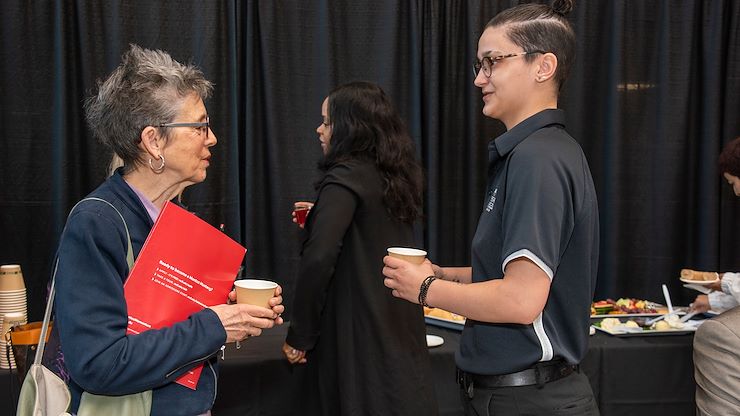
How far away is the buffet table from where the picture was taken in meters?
2.29

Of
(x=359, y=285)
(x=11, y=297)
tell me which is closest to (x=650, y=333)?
(x=359, y=285)

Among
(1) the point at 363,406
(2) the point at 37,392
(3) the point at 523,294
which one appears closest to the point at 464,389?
(3) the point at 523,294

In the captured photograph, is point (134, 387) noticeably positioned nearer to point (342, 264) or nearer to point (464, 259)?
point (342, 264)

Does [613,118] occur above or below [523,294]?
above

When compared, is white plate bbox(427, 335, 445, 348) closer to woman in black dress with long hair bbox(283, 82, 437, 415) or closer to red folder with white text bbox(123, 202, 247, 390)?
woman in black dress with long hair bbox(283, 82, 437, 415)

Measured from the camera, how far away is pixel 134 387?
1.28 m

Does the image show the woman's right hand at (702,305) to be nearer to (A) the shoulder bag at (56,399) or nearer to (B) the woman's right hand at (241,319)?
(B) the woman's right hand at (241,319)

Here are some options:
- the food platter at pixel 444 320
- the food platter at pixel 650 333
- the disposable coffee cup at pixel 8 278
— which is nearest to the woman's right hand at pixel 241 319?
the disposable coffee cup at pixel 8 278

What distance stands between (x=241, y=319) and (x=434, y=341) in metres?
1.26

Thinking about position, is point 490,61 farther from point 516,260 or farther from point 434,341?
point 434,341

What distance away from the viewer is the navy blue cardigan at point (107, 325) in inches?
A: 48.3

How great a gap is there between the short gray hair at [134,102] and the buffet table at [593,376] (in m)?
1.06

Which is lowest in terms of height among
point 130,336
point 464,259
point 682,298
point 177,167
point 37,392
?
point 682,298

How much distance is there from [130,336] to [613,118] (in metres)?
3.12
